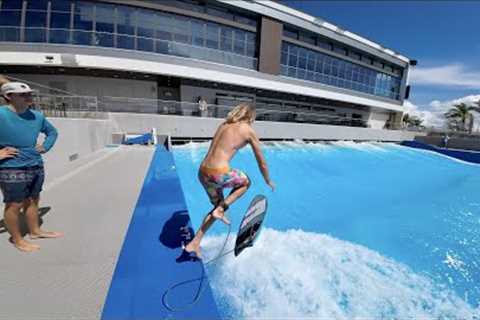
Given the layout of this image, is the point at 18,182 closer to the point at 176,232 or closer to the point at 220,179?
the point at 176,232

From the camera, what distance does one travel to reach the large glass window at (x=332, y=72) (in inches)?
907

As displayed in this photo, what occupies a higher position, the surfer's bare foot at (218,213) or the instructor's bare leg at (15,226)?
the surfer's bare foot at (218,213)

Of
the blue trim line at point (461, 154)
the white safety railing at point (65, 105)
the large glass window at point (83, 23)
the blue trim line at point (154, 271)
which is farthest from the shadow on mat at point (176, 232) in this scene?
the blue trim line at point (461, 154)

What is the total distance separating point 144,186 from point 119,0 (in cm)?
Result: 1666

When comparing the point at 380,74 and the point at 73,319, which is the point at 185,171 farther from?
the point at 380,74

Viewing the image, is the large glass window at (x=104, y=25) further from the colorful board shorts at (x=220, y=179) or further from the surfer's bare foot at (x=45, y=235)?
the colorful board shorts at (x=220, y=179)

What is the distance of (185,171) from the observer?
8.93m

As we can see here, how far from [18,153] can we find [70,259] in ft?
3.69

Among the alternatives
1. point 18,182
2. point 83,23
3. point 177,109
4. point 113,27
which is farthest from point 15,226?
point 83,23

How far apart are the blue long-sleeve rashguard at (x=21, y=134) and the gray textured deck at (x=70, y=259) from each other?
932 mm

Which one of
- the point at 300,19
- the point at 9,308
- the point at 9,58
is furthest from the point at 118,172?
the point at 300,19

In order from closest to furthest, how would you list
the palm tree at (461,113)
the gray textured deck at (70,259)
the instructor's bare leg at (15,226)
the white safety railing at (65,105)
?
1. the gray textured deck at (70,259)
2. the instructor's bare leg at (15,226)
3. the white safety railing at (65,105)
4. the palm tree at (461,113)

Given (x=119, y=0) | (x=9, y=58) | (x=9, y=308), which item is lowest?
(x=9, y=308)

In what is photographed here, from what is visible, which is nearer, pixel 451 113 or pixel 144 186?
pixel 144 186
